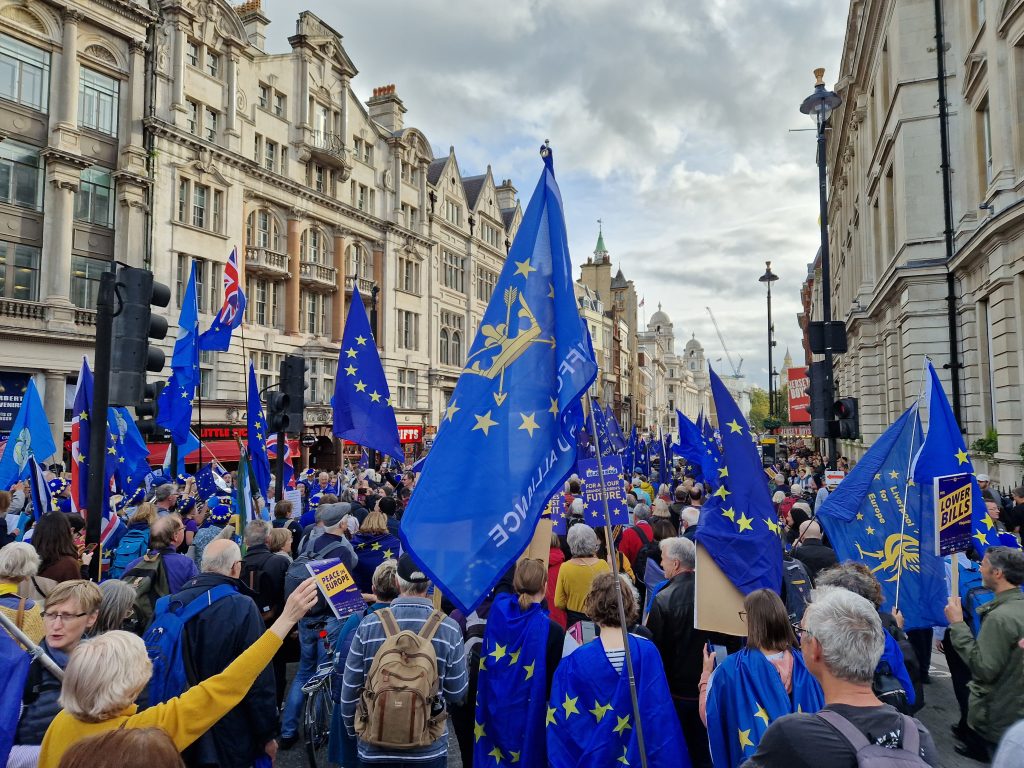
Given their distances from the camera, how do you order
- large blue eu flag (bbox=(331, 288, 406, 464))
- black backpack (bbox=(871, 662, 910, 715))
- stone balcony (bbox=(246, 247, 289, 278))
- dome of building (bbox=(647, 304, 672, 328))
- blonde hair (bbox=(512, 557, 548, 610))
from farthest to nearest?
dome of building (bbox=(647, 304, 672, 328)) < stone balcony (bbox=(246, 247, 289, 278)) < large blue eu flag (bbox=(331, 288, 406, 464)) < blonde hair (bbox=(512, 557, 548, 610)) < black backpack (bbox=(871, 662, 910, 715))

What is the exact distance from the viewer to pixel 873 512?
6.32 metres

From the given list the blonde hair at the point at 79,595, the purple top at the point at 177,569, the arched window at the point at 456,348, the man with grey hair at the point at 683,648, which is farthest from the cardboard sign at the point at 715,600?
the arched window at the point at 456,348

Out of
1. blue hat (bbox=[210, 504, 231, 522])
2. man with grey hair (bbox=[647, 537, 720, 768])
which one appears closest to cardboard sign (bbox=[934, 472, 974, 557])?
man with grey hair (bbox=[647, 537, 720, 768])

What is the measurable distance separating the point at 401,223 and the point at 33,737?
4033 centimetres

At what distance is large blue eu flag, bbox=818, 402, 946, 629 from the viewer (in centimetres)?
589

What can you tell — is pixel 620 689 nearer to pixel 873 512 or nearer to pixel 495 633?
pixel 495 633

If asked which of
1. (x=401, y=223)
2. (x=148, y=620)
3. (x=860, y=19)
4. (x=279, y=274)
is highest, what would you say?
(x=860, y=19)

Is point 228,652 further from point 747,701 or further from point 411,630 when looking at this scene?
point 747,701

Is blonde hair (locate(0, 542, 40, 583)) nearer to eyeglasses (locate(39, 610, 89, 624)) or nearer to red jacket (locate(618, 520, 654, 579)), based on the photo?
eyeglasses (locate(39, 610, 89, 624))

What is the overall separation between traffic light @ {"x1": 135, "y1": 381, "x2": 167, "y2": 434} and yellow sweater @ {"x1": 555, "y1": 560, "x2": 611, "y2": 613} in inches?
165

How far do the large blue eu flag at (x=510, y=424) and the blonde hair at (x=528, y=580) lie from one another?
1217 millimetres

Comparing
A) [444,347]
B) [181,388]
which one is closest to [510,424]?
[181,388]

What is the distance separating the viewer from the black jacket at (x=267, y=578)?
6.57 meters

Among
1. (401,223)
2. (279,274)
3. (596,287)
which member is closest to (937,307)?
(279,274)
